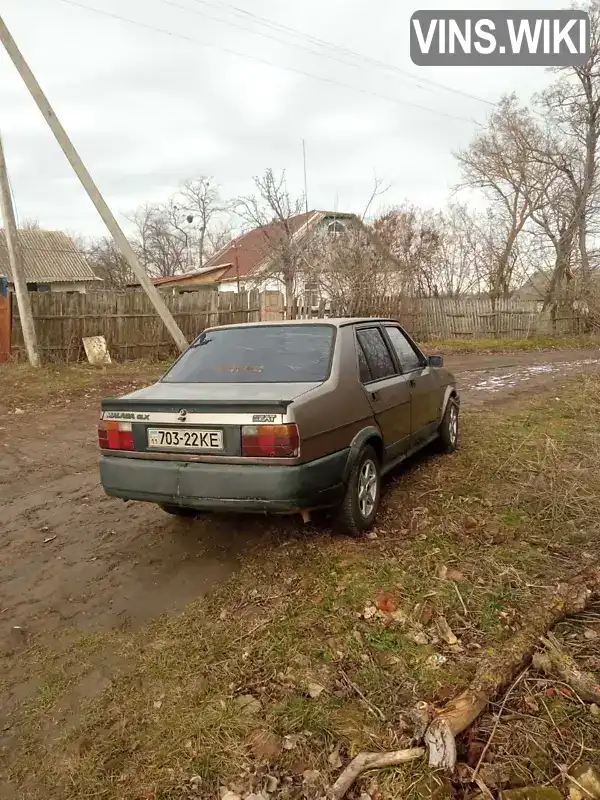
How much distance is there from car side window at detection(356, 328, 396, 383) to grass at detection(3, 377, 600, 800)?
1.08m

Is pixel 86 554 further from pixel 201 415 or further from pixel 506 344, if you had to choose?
pixel 506 344

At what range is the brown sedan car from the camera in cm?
315

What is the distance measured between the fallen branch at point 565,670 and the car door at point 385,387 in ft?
6.38

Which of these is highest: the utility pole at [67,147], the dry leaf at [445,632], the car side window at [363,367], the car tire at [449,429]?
the utility pole at [67,147]

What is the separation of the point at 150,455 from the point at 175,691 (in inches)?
58.2

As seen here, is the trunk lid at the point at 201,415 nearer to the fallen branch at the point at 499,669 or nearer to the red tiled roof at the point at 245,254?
the fallen branch at the point at 499,669

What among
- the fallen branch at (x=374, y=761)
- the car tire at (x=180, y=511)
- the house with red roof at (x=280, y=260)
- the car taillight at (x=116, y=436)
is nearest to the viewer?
the fallen branch at (x=374, y=761)

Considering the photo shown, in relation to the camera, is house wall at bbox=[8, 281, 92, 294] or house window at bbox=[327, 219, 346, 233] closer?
house window at bbox=[327, 219, 346, 233]

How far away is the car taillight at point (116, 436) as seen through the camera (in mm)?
3532

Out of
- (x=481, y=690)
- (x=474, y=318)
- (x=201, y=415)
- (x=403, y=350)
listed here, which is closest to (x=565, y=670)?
(x=481, y=690)

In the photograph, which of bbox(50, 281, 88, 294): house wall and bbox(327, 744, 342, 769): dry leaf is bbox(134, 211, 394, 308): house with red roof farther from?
bbox(327, 744, 342, 769): dry leaf

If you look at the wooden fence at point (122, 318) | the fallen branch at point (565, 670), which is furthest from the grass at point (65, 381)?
the fallen branch at point (565, 670)

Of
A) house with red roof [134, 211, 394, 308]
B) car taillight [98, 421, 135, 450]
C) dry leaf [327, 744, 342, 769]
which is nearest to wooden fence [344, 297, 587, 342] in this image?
house with red roof [134, 211, 394, 308]

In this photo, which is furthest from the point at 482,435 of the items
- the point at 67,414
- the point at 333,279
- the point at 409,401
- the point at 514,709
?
the point at 333,279
